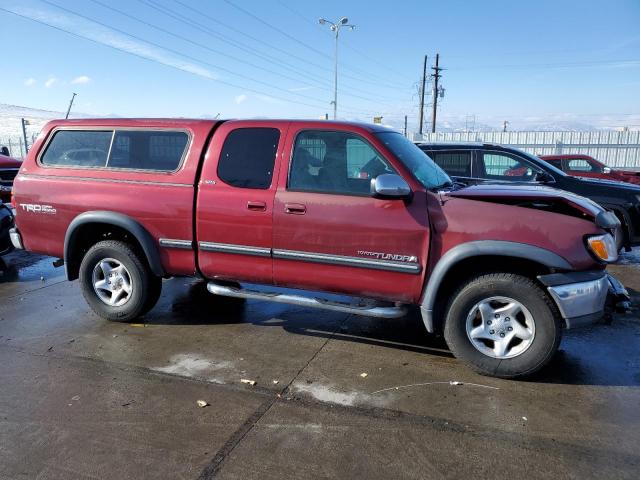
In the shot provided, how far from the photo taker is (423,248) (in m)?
3.80

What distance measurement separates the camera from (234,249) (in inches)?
172

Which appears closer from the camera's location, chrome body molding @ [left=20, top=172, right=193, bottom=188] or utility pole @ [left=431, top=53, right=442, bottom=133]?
chrome body molding @ [left=20, top=172, right=193, bottom=188]

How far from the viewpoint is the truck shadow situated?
391cm

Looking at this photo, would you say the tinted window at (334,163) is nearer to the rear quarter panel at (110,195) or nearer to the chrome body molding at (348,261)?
the chrome body molding at (348,261)

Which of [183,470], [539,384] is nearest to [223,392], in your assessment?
[183,470]

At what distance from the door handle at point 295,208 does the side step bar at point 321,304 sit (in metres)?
0.74

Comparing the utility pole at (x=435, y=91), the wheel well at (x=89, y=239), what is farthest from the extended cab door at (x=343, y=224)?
the utility pole at (x=435, y=91)

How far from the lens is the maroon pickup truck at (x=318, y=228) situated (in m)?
3.61

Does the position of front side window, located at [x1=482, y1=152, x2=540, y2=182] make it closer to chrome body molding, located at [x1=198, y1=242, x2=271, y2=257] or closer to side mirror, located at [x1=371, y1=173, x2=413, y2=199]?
side mirror, located at [x1=371, y1=173, x2=413, y2=199]

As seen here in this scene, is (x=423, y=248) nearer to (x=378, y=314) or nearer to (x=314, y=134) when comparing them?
(x=378, y=314)

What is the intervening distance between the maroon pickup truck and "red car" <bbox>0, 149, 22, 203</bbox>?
4.85 metres

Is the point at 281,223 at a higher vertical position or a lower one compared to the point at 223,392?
higher

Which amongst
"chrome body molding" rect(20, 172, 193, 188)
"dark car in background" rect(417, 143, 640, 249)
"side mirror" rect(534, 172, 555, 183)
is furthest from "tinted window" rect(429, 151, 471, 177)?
"chrome body molding" rect(20, 172, 193, 188)

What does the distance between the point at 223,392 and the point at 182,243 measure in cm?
154
